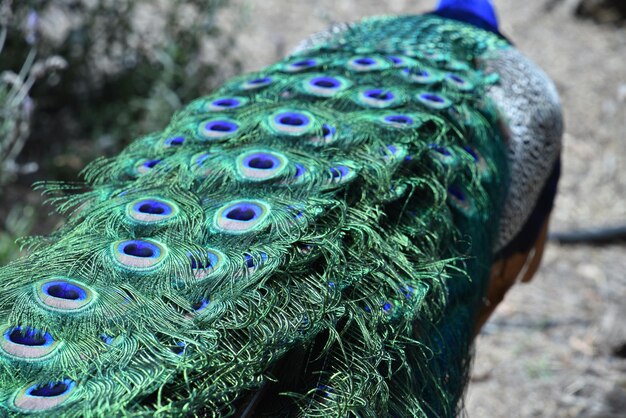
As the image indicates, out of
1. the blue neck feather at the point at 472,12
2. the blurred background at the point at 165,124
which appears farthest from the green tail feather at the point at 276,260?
the blurred background at the point at 165,124

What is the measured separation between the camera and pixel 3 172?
10.2 feet

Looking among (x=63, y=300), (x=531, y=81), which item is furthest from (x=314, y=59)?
(x=63, y=300)

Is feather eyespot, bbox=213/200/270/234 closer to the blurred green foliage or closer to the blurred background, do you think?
the blurred background

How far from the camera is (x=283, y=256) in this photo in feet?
4.77

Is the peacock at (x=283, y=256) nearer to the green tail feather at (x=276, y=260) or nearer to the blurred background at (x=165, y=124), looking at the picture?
the green tail feather at (x=276, y=260)

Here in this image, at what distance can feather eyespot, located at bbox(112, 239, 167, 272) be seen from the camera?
1388 mm

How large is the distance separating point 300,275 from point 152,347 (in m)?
0.34

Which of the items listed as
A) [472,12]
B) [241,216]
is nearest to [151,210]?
[241,216]

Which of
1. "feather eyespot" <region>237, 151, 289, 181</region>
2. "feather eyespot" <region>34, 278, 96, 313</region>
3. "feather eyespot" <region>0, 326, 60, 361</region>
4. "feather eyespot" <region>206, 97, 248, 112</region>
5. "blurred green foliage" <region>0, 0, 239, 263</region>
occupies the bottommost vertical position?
"blurred green foliage" <region>0, 0, 239, 263</region>

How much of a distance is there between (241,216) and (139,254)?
0.23 meters

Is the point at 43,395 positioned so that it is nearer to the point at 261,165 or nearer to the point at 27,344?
the point at 27,344

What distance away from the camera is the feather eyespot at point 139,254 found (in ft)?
4.55

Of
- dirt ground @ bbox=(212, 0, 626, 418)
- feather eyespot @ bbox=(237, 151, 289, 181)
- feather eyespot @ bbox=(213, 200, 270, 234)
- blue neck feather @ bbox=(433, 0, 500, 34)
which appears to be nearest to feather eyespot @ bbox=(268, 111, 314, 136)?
feather eyespot @ bbox=(237, 151, 289, 181)

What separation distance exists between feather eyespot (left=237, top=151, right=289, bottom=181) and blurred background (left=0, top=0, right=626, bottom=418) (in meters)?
1.24
